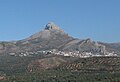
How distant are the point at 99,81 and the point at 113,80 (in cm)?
633

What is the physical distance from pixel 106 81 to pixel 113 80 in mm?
3547

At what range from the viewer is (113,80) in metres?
196

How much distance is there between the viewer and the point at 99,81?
197 m

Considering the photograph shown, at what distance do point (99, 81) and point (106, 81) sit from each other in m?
3.58

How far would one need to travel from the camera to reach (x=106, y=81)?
19525cm
